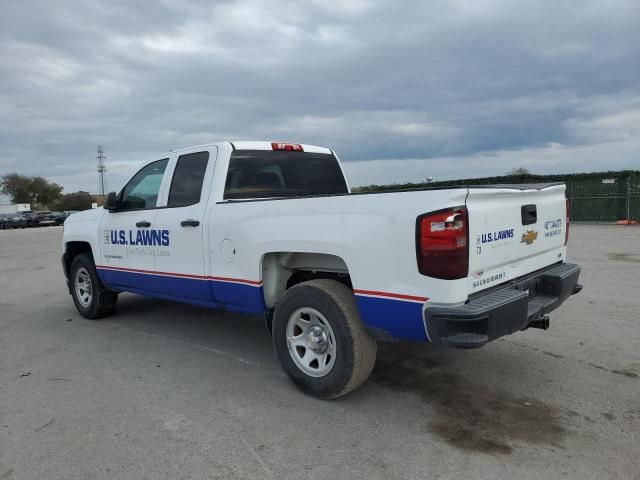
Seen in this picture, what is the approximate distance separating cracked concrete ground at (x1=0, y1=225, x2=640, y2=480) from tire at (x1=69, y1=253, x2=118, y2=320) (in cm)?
53

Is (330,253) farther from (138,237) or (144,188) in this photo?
(144,188)

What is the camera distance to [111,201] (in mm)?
5426

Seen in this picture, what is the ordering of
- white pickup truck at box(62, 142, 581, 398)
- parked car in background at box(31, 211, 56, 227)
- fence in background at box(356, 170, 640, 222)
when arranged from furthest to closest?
parked car in background at box(31, 211, 56, 227), fence in background at box(356, 170, 640, 222), white pickup truck at box(62, 142, 581, 398)

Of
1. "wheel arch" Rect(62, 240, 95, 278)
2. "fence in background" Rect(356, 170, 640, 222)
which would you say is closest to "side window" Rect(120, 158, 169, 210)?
"wheel arch" Rect(62, 240, 95, 278)

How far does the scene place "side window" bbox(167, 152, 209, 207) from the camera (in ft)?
15.2

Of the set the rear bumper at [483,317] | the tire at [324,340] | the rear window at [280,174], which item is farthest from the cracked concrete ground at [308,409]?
the rear window at [280,174]

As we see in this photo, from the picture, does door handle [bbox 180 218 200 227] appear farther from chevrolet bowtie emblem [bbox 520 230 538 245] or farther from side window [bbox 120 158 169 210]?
chevrolet bowtie emblem [bbox 520 230 538 245]

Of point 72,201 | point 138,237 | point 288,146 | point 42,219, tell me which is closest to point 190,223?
point 138,237

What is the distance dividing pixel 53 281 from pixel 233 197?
6999mm

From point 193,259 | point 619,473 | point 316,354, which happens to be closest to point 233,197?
point 193,259

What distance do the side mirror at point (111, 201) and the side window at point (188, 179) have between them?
0.91 m

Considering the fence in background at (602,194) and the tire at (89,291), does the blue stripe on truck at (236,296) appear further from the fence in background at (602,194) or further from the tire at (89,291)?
the fence in background at (602,194)

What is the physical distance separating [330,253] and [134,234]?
2.80 metres

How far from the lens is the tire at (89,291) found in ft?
19.9
